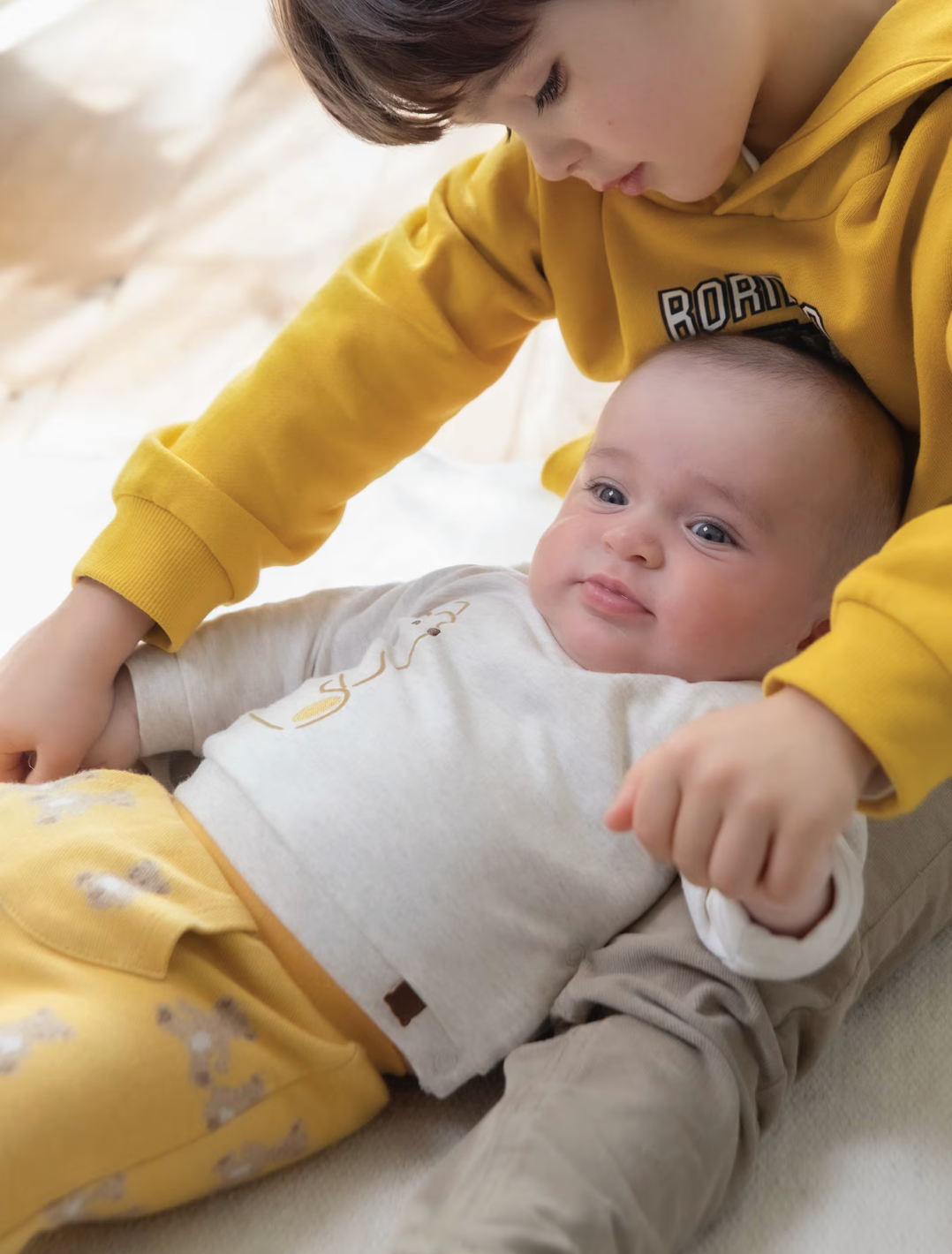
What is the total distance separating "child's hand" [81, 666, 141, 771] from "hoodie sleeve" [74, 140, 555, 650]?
0.05 m

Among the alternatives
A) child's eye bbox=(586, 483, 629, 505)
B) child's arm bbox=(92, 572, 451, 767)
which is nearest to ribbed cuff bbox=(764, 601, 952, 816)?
child's eye bbox=(586, 483, 629, 505)

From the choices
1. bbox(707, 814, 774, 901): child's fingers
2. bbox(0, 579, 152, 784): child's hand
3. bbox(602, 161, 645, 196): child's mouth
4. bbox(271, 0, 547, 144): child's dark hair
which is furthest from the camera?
bbox(0, 579, 152, 784): child's hand

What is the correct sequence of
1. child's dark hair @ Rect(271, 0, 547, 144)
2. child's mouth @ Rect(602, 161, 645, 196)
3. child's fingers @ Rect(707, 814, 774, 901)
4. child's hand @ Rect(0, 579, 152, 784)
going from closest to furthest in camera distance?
child's fingers @ Rect(707, 814, 774, 901), child's dark hair @ Rect(271, 0, 547, 144), child's mouth @ Rect(602, 161, 645, 196), child's hand @ Rect(0, 579, 152, 784)

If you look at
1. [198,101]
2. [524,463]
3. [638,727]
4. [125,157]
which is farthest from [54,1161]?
[198,101]

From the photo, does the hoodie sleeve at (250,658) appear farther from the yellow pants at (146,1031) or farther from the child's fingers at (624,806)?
the child's fingers at (624,806)

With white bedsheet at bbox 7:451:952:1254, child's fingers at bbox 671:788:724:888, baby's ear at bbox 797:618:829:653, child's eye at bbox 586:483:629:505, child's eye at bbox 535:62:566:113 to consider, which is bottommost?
white bedsheet at bbox 7:451:952:1254

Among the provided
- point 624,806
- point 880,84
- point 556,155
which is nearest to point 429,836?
point 624,806

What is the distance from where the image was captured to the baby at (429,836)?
72 centimetres

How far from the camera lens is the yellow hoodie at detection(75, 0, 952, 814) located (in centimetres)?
74

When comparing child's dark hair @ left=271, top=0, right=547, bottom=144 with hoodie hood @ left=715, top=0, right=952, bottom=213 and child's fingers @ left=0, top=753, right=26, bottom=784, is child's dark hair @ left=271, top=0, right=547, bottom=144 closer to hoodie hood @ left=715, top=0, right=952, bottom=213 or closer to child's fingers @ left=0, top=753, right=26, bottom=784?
hoodie hood @ left=715, top=0, right=952, bottom=213

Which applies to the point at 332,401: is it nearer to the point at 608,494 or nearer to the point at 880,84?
the point at 608,494

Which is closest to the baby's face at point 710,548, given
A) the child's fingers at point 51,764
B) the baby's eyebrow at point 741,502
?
the baby's eyebrow at point 741,502

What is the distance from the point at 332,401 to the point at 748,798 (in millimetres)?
546

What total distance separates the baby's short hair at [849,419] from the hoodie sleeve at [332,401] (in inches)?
8.0
